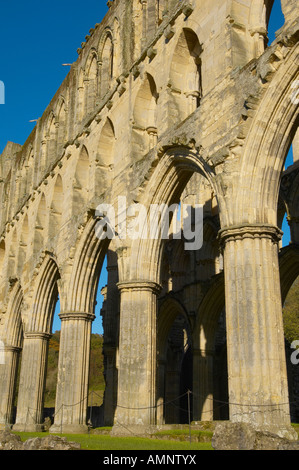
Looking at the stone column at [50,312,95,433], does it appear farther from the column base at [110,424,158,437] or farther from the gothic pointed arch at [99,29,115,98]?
the gothic pointed arch at [99,29,115,98]

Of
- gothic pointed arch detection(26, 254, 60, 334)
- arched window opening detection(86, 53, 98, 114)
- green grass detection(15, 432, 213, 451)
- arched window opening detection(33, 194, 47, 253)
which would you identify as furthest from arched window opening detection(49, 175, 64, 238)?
green grass detection(15, 432, 213, 451)

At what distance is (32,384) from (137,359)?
7.91m

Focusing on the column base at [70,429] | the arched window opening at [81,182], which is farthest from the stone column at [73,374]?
the arched window opening at [81,182]

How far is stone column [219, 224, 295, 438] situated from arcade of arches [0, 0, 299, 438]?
0.07 ft

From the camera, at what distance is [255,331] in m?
8.55

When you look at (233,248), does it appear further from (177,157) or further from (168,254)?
(168,254)

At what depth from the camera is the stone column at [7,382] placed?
21469 mm

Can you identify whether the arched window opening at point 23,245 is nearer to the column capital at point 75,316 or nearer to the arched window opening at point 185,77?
the column capital at point 75,316

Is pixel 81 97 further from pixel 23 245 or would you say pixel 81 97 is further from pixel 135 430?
pixel 135 430

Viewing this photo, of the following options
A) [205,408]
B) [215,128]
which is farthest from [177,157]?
[205,408]

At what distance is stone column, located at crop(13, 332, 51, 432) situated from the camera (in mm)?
18328

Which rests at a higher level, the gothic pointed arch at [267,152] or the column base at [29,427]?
the gothic pointed arch at [267,152]

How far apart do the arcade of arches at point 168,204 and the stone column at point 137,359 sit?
0.10 ft

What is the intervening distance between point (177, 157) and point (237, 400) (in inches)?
226
